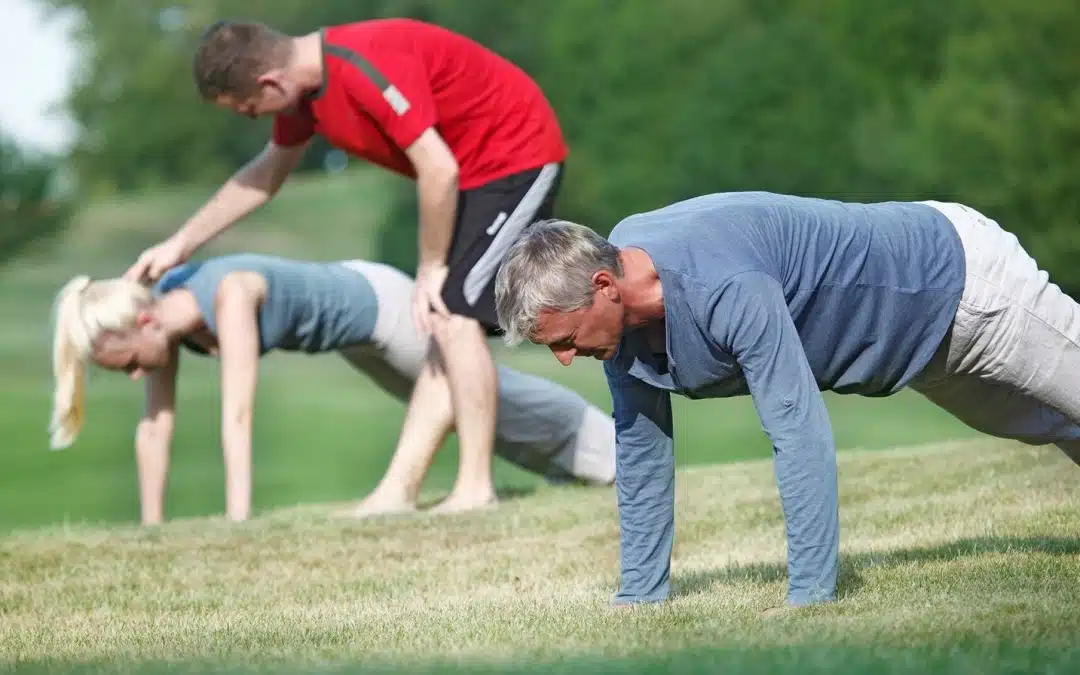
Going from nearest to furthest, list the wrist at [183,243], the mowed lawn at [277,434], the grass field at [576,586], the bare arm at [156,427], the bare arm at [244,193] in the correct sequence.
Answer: the grass field at [576,586]
the wrist at [183,243]
the bare arm at [244,193]
the bare arm at [156,427]
the mowed lawn at [277,434]

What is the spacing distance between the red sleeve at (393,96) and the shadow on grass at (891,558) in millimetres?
2369

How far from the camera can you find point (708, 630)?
13.9 feet

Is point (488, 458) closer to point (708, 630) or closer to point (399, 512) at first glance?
point (399, 512)

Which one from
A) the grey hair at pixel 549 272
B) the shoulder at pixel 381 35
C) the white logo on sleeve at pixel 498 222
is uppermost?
the grey hair at pixel 549 272

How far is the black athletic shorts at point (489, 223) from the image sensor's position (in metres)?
7.04

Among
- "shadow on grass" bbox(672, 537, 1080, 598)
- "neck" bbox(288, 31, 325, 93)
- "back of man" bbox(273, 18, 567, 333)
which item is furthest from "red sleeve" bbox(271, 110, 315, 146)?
"shadow on grass" bbox(672, 537, 1080, 598)

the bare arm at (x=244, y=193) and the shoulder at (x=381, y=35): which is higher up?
the shoulder at (x=381, y=35)

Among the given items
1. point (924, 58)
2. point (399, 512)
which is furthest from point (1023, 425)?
point (924, 58)

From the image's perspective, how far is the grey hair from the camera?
12.8ft

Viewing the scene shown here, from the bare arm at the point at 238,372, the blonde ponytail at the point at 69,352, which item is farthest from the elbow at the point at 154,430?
the bare arm at the point at 238,372

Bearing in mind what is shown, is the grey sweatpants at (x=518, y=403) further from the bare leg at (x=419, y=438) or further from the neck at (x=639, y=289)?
the neck at (x=639, y=289)

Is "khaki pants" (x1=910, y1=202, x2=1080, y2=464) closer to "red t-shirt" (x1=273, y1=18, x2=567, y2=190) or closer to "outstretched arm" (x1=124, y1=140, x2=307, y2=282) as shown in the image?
"red t-shirt" (x1=273, y1=18, x2=567, y2=190)

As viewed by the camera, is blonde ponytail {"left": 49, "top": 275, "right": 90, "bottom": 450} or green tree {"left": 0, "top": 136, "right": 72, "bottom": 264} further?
green tree {"left": 0, "top": 136, "right": 72, "bottom": 264}

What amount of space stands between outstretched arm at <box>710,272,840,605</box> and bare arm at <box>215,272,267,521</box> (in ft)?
12.4
